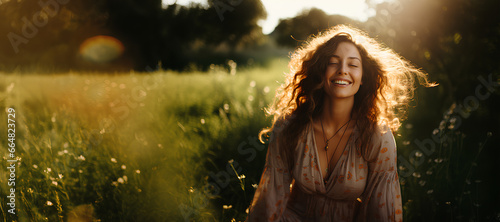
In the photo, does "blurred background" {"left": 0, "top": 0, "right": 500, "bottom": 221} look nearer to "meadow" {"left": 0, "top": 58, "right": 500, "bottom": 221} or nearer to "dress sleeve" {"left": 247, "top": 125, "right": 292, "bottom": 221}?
"meadow" {"left": 0, "top": 58, "right": 500, "bottom": 221}

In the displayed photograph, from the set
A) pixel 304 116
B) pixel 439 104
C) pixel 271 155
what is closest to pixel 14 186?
pixel 271 155

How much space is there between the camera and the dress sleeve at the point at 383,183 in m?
1.79

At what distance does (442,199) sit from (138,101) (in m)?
4.35

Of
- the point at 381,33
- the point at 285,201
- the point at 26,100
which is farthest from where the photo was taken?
the point at 26,100

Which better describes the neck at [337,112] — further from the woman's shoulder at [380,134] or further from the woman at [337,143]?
the woman's shoulder at [380,134]

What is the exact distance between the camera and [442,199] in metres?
2.78

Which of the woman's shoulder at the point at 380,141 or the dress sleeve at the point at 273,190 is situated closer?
the woman's shoulder at the point at 380,141

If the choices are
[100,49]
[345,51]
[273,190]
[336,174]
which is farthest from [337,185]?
[100,49]

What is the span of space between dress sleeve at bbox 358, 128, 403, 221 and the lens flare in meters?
12.2

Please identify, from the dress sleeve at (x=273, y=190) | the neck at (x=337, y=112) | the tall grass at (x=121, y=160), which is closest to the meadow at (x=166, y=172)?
the tall grass at (x=121, y=160)

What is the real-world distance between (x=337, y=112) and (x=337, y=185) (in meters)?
0.44

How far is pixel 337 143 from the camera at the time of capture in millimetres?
1948

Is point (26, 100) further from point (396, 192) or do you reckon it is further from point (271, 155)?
point (396, 192)

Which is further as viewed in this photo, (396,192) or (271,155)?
(271,155)
